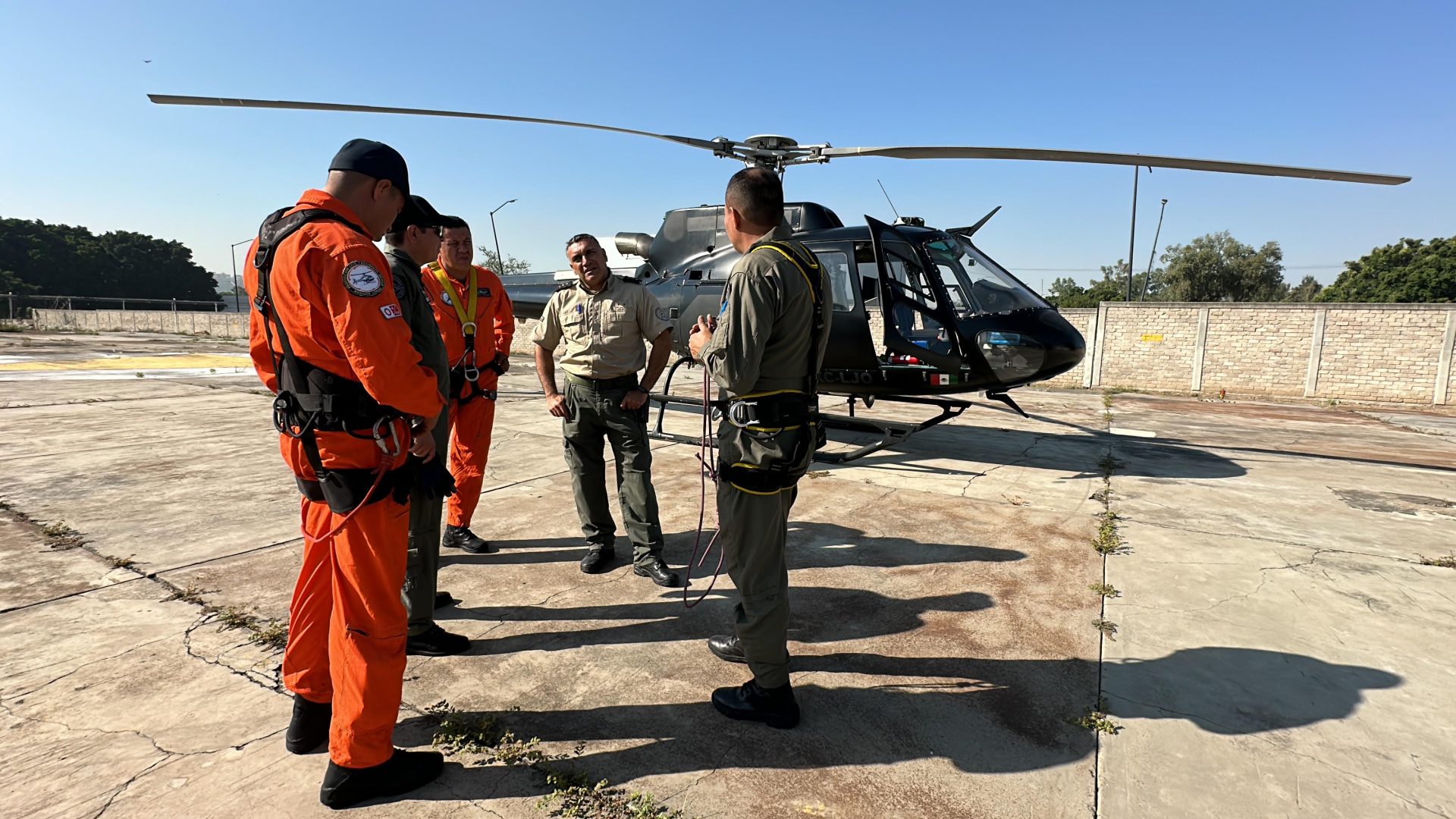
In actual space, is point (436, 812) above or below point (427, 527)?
below

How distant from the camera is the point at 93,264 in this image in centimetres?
6178

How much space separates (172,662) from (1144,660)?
4159 millimetres

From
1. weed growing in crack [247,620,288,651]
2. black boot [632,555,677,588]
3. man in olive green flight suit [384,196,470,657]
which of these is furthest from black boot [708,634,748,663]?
weed growing in crack [247,620,288,651]

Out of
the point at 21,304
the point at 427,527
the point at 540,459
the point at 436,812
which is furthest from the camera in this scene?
the point at 21,304

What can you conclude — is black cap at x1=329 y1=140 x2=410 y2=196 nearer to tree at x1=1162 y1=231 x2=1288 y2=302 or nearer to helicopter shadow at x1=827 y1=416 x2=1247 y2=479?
helicopter shadow at x1=827 y1=416 x2=1247 y2=479

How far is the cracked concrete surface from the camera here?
2.19 metres

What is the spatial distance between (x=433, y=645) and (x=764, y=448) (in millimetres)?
1758

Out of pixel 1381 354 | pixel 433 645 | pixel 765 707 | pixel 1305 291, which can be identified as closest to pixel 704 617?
pixel 765 707

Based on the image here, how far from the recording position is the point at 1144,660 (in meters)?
3.00

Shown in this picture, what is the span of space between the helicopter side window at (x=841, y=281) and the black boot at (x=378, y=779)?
5303 mm

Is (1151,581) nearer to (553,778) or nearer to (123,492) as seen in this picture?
(553,778)

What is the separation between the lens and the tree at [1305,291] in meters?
55.0

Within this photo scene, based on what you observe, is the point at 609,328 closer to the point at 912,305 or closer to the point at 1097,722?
the point at 1097,722

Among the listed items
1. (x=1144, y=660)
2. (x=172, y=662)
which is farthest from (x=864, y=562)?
(x=172, y=662)
